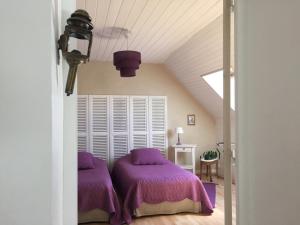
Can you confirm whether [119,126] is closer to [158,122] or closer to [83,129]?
[83,129]

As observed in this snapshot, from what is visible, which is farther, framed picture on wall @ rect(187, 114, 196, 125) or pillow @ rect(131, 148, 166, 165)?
framed picture on wall @ rect(187, 114, 196, 125)

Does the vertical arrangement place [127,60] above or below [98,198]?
above

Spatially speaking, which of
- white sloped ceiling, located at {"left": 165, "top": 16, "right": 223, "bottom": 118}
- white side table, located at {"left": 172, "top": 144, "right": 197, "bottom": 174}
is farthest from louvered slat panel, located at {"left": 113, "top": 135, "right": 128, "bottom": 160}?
white sloped ceiling, located at {"left": 165, "top": 16, "right": 223, "bottom": 118}

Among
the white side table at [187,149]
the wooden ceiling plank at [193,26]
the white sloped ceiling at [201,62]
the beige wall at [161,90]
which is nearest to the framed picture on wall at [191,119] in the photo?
the beige wall at [161,90]

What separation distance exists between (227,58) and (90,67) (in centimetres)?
423

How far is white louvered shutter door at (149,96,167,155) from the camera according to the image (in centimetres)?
579

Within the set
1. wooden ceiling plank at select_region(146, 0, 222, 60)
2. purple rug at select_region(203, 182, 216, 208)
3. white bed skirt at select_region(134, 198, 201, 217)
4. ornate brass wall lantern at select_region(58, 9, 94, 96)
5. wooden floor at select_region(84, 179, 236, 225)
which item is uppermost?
wooden ceiling plank at select_region(146, 0, 222, 60)

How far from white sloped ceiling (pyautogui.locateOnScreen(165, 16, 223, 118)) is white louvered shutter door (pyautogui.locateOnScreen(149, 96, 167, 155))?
675 mm

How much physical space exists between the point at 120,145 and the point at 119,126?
1.24 feet

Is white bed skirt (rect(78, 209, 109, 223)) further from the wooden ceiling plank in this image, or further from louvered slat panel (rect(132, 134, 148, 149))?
the wooden ceiling plank

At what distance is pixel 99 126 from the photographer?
5516mm

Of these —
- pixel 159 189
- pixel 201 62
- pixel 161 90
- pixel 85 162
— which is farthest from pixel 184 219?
pixel 161 90
